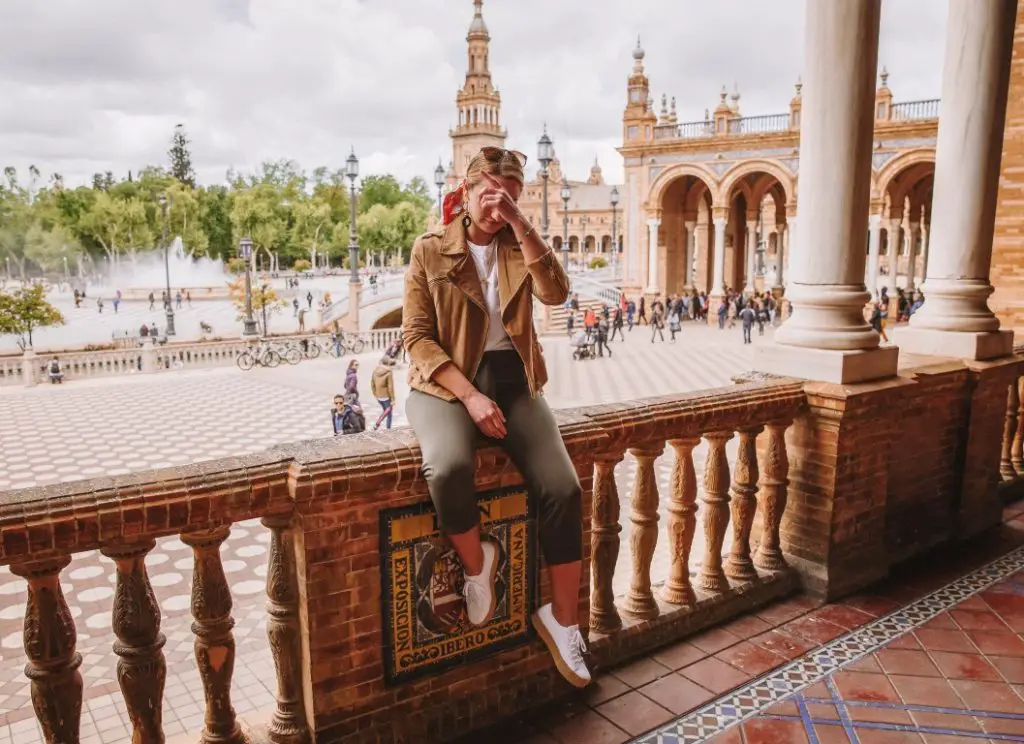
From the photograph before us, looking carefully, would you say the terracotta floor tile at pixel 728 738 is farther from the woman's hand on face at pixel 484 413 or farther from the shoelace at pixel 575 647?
the woman's hand on face at pixel 484 413

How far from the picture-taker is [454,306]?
249cm

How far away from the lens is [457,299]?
2.49 meters

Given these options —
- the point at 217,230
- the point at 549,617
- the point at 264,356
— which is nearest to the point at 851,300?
the point at 549,617

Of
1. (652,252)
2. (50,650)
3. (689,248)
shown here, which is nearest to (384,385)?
(50,650)

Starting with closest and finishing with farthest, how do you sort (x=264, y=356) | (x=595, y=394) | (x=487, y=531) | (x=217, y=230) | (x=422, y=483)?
(x=422, y=483)
(x=487, y=531)
(x=595, y=394)
(x=264, y=356)
(x=217, y=230)

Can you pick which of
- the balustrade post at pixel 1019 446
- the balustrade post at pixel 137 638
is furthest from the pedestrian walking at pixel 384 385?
the balustrade post at pixel 137 638

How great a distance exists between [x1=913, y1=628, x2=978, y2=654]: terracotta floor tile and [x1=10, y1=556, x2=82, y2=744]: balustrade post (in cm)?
328

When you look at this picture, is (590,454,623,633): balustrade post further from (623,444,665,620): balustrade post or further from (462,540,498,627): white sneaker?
A: (462,540,498,627): white sneaker

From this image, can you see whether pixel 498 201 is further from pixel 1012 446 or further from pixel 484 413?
pixel 1012 446

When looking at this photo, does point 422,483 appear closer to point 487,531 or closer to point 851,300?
point 487,531

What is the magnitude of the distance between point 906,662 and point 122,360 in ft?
72.2

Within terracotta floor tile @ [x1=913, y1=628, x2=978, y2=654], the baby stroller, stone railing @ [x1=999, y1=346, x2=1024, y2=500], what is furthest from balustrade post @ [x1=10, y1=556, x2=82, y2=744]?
the baby stroller

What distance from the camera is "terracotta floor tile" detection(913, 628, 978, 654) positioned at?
3.41 metres

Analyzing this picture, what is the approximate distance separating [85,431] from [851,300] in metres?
13.8
